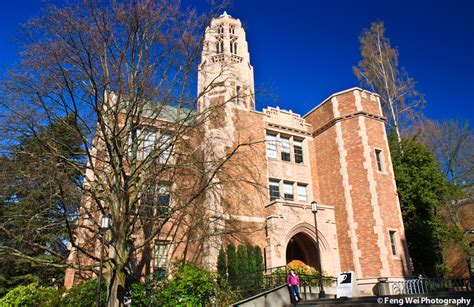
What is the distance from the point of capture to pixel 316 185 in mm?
21203

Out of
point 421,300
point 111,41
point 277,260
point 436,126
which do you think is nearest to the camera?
point 421,300

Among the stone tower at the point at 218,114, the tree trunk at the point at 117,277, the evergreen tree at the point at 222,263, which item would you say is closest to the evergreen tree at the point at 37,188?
the tree trunk at the point at 117,277

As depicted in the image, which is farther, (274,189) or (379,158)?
(274,189)

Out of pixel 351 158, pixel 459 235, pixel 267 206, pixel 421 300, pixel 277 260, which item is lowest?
pixel 421 300

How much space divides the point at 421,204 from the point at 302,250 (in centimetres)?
756

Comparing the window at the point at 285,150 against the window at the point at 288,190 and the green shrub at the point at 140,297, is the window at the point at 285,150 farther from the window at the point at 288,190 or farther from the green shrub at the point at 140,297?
the green shrub at the point at 140,297

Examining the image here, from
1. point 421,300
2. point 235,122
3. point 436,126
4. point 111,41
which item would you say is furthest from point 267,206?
point 436,126

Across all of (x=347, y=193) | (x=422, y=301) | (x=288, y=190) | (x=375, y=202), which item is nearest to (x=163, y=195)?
(x=288, y=190)

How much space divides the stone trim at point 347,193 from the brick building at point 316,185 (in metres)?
0.05

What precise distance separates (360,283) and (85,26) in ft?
52.4

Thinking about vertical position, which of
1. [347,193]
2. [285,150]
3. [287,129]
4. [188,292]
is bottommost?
[188,292]

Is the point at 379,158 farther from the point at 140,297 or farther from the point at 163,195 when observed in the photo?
the point at 140,297

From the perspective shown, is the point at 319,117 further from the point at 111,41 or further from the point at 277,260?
the point at 111,41

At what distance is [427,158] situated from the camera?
20.9 metres
